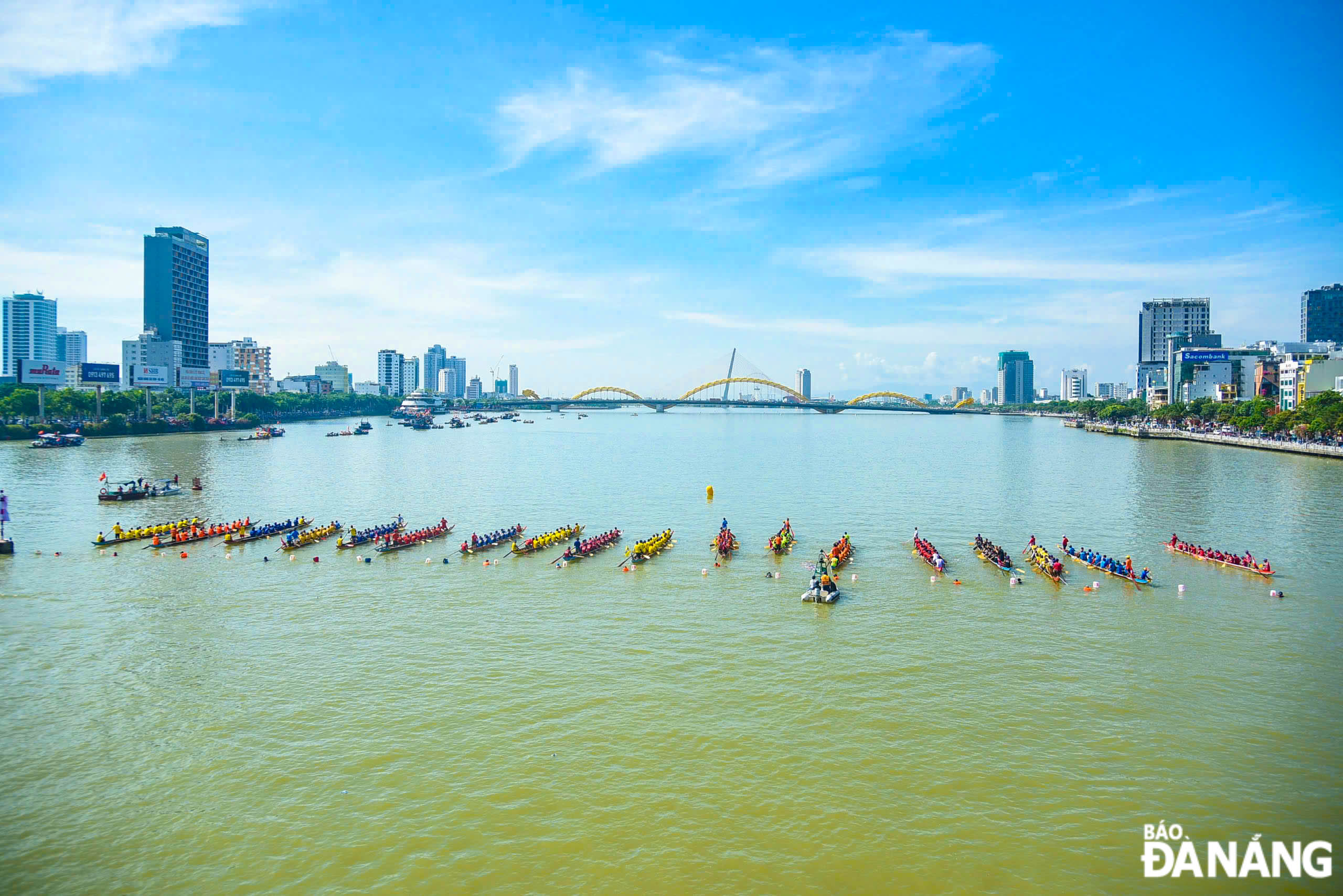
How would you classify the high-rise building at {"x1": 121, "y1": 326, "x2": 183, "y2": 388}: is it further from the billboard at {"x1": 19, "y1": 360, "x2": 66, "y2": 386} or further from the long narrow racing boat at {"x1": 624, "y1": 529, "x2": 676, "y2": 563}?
the long narrow racing boat at {"x1": 624, "y1": 529, "x2": 676, "y2": 563}

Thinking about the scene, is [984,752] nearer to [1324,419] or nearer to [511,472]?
[511,472]

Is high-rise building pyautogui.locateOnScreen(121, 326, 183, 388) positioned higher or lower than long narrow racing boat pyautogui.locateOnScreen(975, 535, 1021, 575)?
higher

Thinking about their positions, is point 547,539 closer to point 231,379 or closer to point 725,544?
point 725,544

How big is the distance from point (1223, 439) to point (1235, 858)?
114m

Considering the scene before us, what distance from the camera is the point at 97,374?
99.1 meters

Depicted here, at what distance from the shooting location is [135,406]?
114 meters

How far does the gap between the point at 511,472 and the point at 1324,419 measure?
87.7 meters

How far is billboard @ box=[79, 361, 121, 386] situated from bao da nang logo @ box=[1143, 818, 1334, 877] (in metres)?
119

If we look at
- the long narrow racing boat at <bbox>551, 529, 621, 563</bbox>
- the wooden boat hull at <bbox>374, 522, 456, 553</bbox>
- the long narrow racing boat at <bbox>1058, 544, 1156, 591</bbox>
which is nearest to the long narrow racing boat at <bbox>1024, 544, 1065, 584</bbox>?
the long narrow racing boat at <bbox>1058, 544, 1156, 591</bbox>

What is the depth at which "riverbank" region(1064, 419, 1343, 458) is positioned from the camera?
8312 centimetres

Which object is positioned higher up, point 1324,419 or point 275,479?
point 1324,419

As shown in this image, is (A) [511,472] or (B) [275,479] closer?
(B) [275,479]

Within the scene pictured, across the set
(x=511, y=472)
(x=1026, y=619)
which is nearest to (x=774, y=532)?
(x=1026, y=619)

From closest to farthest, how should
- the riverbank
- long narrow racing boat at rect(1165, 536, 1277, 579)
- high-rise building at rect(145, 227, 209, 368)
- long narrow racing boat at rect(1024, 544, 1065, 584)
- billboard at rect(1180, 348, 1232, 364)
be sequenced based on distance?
1. long narrow racing boat at rect(1024, 544, 1065, 584)
2. long narrow racing boat at rect(1165, 536, 1277, 579)
3. the riverbank
4. billboard at rect(1180, 348, 1232, 364)
5. high-rise building at rect(145, 227, 209, 368)
